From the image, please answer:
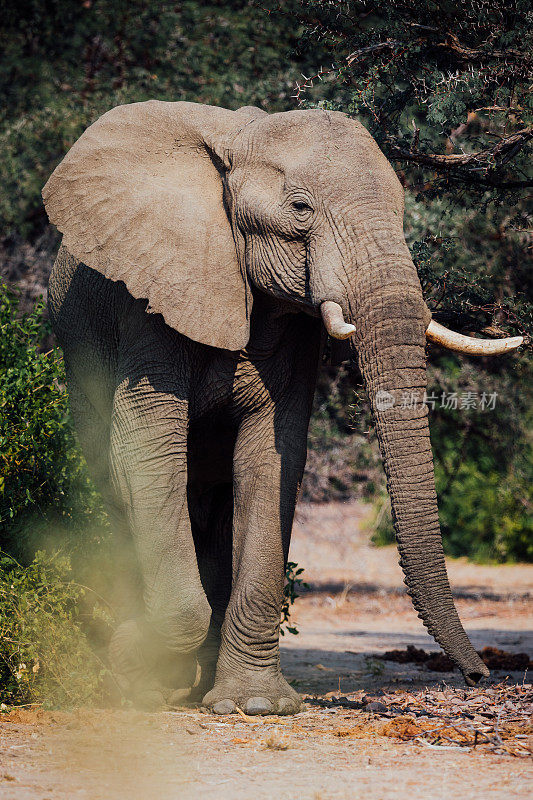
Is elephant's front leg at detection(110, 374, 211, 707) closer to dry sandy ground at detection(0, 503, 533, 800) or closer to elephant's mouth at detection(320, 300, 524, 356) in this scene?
dry sandy ground at detection(0, 503, 533, 800)

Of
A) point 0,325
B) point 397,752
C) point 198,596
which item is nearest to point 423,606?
point 397,752

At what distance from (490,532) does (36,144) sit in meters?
11.3

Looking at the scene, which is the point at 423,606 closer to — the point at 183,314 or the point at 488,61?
the point at 183,314

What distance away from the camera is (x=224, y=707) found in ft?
21.0

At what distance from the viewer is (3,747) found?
517 cm

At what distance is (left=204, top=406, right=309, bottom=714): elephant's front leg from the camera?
6.61 metres

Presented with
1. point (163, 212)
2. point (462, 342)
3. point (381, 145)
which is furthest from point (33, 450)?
point (381, 145)

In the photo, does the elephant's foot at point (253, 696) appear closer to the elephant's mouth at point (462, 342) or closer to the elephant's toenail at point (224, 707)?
the elephant's toenail at point (224, 707)

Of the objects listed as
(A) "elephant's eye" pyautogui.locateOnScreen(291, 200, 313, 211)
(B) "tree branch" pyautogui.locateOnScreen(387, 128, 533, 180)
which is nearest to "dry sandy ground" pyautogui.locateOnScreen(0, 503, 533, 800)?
(A) "elephant's eye" pyautogui.locateOnScreen(291, 200, 313, 211)

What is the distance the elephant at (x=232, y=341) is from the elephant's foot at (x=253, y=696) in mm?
10

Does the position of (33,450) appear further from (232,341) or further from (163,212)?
(163,212)

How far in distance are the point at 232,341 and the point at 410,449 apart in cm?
122

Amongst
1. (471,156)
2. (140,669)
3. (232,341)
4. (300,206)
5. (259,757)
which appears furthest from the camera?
(471,156)

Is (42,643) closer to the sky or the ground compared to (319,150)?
closer to the ground
